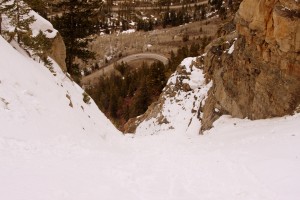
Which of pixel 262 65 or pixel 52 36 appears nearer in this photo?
pixel 262 65

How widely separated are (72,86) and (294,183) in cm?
1521

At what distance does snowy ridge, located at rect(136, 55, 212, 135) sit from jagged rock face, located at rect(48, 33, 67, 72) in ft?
33.3

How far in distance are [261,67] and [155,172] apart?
10372 millimetres

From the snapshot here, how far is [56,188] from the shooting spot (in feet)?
26.8

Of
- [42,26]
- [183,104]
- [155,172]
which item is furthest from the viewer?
[183,104]

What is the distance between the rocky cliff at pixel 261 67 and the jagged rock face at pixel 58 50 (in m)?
10.2

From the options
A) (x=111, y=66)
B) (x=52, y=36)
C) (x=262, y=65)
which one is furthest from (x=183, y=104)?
(x=111, y=66)

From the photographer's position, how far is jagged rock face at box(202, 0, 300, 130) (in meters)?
16.9

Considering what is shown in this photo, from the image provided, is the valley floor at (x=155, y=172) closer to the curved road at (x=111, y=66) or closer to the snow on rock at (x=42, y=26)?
the snow on rock at (x=42, y=26)

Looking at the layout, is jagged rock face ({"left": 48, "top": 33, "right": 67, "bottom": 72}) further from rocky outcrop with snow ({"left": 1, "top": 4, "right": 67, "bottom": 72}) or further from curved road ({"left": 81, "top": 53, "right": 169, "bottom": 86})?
curved road ({"left": 81, "top": 53, "right": 169, "bottom": 86})

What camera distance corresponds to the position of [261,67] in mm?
19344

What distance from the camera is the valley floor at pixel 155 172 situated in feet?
27.5

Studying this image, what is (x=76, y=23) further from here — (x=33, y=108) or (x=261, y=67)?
(x=33, y=108)

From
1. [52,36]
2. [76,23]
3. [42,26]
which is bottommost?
[52,36]
